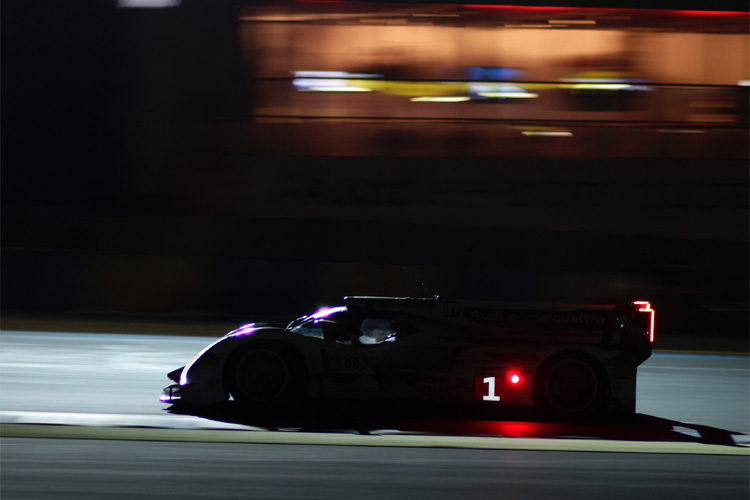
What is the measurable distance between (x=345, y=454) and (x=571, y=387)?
7.48ft

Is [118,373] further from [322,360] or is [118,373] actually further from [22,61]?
[22,61]

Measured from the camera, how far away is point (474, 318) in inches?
291

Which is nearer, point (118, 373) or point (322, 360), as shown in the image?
point (322, 360)

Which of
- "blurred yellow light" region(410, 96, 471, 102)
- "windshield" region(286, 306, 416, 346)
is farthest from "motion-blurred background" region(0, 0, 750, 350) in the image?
"windshield" region(286, 306, 416, 346)

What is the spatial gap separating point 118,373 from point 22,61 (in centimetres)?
1662

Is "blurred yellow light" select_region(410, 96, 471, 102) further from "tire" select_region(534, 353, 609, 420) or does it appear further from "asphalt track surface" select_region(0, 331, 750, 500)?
"tire" select_region(534, 353, 609, 420)

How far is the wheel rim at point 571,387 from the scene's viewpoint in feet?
24.0

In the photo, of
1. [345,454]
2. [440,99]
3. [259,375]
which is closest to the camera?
[345,454]

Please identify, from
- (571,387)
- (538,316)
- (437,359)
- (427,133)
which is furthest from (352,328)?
(427,133)

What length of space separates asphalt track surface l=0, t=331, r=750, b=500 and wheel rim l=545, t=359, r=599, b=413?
232mm

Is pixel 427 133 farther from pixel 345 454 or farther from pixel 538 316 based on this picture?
pixel 345 454

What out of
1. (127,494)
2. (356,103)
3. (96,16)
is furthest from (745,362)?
(96,16)

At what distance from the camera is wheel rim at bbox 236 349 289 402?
7.17 metres

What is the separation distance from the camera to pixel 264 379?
23.5 ft
